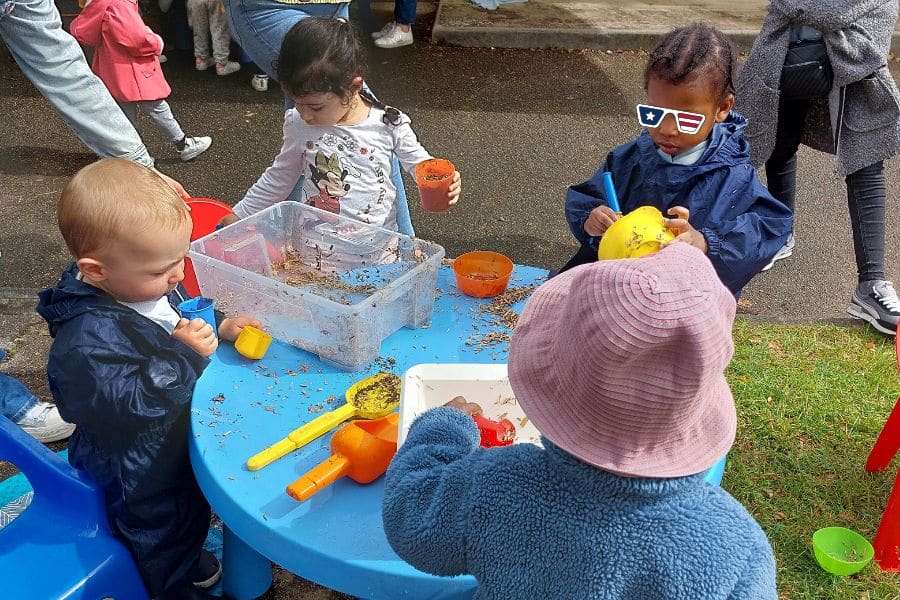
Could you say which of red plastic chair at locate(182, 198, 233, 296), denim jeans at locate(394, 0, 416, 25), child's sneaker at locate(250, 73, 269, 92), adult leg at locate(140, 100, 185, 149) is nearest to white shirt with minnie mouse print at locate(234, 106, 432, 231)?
red plastic chair at locate(182, 198, 233, 296)

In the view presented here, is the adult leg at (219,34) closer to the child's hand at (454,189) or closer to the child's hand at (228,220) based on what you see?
the child's hand at (228,220)

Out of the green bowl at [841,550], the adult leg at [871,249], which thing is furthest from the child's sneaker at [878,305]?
the green bowl at [841,550]

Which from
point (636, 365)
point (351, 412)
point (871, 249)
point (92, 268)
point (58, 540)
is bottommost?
point (871, 249)

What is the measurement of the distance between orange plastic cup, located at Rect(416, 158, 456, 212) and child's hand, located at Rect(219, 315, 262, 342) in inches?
25.2

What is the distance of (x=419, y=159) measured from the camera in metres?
2.67

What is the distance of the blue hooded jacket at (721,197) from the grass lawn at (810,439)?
2.38 feet

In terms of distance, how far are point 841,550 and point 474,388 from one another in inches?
51.2

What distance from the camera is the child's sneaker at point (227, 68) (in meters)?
5.81

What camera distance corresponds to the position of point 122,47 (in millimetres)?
4250

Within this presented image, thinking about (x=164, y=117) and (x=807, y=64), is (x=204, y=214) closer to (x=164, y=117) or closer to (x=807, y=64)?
(x=164, y=117)

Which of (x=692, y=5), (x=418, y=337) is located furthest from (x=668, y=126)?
(x=692, y=5)

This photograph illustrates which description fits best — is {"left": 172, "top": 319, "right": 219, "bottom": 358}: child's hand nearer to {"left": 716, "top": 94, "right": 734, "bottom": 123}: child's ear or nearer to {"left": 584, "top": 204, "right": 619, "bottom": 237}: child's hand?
{"left": 584, "top": 204, "right": 619, "bottom": 237}: child's hand

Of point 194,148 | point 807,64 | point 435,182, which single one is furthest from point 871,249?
point 194,148

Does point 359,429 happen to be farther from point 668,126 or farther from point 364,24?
point 364,24
